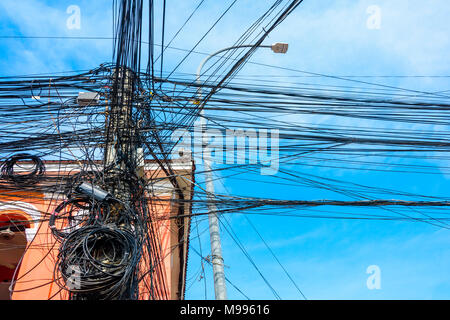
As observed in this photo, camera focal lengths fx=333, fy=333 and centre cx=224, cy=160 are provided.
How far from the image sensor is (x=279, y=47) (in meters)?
4.91

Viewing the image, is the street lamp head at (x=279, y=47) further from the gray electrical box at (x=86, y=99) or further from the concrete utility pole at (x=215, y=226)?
the gray electrical box at (x=86, y=99)

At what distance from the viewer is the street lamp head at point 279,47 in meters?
4.86

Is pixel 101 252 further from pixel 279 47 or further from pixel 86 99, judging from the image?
pixel 279 47

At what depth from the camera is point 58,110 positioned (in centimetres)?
486

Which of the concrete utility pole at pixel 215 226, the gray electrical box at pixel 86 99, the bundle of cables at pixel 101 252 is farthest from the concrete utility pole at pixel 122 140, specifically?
the concrete utility pole at pixel 215 226

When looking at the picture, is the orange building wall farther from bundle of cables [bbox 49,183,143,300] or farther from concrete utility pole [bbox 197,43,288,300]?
bundle of cables [bbox 49,183,143,300]

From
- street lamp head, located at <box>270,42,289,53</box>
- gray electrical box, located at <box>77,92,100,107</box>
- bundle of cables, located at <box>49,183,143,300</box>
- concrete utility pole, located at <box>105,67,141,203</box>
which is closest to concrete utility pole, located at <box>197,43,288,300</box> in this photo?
street lamp head, located at <box>270,42,289,53</box>

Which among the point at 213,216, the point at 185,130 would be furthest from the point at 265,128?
the point at 213,216

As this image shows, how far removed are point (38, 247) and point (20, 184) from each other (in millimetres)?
1592

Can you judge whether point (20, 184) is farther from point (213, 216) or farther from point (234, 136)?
point (234, 136)

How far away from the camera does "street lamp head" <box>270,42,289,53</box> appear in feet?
16.0

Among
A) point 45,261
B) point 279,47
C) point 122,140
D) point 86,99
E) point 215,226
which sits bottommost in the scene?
point 45,261

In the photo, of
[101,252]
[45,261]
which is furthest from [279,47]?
[45,261]

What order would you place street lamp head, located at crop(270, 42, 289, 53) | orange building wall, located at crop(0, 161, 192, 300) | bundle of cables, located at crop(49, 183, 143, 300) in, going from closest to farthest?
bundle of cables, located at crop(49, 183, 143, 300) < street lamp head, located at crop(270, 42, 289, 53) < orange building wall, located at crop(0, 161, 192, 300)
